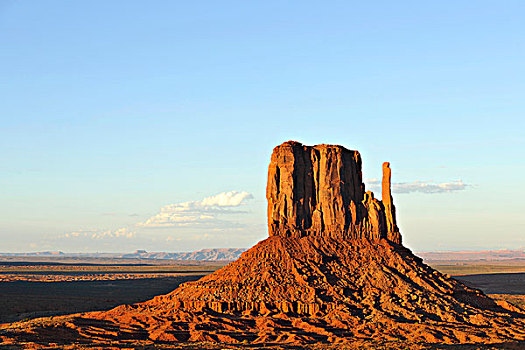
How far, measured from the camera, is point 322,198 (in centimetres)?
7912

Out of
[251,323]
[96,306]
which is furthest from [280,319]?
[96,306]

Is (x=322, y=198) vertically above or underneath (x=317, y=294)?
above

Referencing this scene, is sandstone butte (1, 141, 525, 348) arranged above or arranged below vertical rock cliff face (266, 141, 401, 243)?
below

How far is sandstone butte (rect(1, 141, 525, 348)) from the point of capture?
6300 cm

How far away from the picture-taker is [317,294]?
70938 millimetres

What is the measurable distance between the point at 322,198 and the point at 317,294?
42.7 feet

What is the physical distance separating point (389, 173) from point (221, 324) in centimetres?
2916

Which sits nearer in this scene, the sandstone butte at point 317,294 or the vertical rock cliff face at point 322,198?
the sandstone butte at point 317,294

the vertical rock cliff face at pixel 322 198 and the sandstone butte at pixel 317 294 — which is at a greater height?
the vertical rock cliff face at pixel 322 198

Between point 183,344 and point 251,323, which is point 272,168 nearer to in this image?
point 251,323

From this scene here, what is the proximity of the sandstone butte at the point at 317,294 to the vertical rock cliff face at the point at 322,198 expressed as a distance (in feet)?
0.40

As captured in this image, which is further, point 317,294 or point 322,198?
point 322,198

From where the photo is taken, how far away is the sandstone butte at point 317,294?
6300 cm

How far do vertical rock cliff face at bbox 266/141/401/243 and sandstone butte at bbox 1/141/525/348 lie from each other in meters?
0.12
